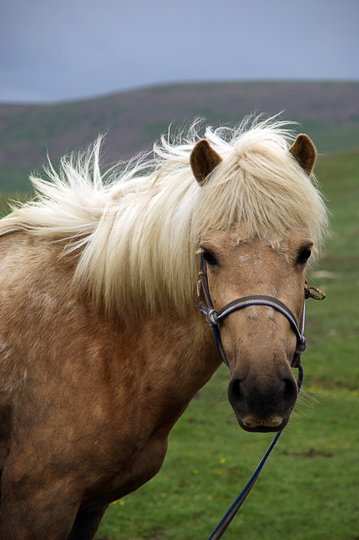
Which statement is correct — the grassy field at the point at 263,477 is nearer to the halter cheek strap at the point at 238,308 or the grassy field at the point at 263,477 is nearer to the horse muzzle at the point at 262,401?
the halter cheek strap at the point at 238,308

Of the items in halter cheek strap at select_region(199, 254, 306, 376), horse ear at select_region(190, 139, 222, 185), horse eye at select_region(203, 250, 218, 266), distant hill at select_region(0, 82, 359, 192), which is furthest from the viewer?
distant hill at select_region(0, 82, 359, 192)

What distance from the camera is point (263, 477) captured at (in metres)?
7.13

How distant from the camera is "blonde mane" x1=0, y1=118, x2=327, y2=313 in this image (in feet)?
8.66

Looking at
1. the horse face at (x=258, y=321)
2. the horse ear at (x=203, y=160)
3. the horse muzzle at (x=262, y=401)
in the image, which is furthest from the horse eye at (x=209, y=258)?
the horse muzzle at (x=262, y=401)

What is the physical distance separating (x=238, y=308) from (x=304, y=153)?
1011 mm

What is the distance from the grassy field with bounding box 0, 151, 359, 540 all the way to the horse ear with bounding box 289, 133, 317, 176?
5.03 ft

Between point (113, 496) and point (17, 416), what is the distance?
798 millimetres

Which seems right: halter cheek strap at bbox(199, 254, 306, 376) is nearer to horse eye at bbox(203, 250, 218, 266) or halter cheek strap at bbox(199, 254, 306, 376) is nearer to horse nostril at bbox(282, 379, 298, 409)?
horse eye at bbox(203, 250, 218, 266)

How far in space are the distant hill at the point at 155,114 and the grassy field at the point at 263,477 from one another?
74998 mm

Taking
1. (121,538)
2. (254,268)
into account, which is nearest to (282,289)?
(254,268)

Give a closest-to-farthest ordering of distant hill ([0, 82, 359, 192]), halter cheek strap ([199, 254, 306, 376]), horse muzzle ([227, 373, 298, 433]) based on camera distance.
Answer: horse muzzle ([227, 373, 298, 433]) → halter cheek strap ([199, 254, 306, 376]) → distant hill ([0, 82, 359, 192])

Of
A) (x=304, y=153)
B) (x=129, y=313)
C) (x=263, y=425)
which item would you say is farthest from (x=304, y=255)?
(x=129, y=313)

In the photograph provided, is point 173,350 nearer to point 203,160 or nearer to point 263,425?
point 263,425

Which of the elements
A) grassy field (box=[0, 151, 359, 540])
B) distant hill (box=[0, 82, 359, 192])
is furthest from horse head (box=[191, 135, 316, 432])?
distant hill (box=[0, 82, 359, 192])
